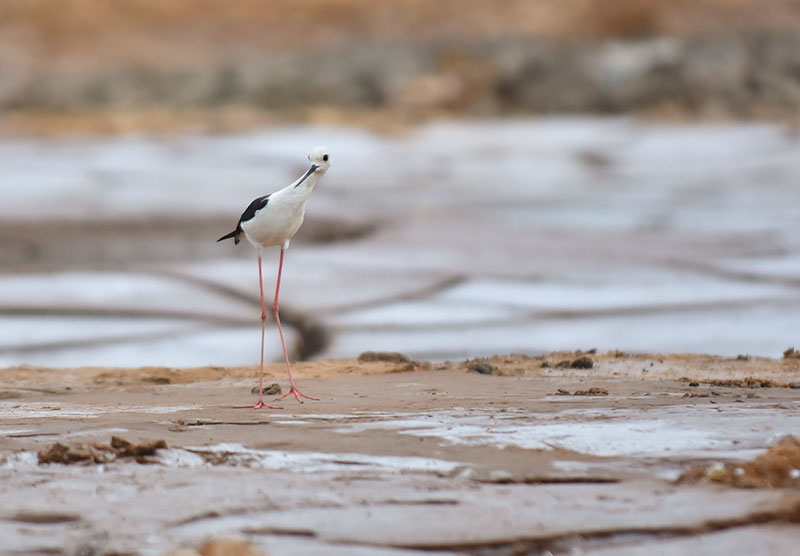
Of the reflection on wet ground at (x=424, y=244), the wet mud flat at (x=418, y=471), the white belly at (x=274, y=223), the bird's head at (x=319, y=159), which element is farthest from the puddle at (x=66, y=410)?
the reflection on wet ground at (x=424, y=244)

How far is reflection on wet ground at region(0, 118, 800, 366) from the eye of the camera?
161 inches

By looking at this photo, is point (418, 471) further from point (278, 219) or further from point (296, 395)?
point (278, 219)

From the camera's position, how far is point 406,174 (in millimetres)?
8477

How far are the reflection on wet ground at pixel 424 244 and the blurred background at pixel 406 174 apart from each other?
0.07ft

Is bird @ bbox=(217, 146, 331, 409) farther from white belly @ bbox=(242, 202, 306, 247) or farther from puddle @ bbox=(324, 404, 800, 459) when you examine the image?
puddle @ bbox=(324, 404, 800, 459)

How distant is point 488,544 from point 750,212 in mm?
5595

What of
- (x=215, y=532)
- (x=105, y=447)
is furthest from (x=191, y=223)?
(x=215, y=532)

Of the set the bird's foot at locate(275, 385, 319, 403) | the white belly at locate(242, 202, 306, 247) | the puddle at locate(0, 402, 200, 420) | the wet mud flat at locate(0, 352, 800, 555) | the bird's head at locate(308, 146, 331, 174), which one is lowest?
the wet mud flat at locate(0, 352, 800, 555)

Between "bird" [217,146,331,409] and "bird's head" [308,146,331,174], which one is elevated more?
"bird's head" [308,146,331,174]

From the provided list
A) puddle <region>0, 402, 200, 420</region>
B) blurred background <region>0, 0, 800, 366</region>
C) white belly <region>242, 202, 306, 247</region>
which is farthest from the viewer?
blurred background <region>0, 0, 800, 366</region>

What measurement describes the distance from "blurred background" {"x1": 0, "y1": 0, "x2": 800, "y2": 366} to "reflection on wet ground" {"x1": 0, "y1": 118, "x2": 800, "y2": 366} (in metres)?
0.02

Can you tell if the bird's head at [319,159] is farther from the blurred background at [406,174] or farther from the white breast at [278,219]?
the blurred background at [406,174]

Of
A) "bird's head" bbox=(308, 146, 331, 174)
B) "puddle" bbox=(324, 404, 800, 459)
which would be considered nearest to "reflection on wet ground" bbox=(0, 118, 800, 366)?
"bird's head" bbox=(308, 146, 331, 174)

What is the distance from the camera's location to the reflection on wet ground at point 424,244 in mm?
4090
